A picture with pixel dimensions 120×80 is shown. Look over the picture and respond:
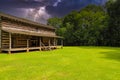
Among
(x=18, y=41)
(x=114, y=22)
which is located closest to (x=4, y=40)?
(x=18, y=41)

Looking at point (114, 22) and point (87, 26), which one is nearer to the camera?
point (114, 22)

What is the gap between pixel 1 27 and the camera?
2877cm

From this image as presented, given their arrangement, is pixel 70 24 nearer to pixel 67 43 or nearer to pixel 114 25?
pixel 67 43

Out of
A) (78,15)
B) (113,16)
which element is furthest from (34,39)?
(78,15)

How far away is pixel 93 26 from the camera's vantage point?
66.9 meters

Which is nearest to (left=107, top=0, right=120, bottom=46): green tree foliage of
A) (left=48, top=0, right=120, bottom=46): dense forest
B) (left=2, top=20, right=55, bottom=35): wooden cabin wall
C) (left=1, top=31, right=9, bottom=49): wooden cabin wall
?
(left=48, top=0, right=120, bottom=46): dense forest

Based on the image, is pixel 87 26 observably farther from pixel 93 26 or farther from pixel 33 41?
pixel 33 41

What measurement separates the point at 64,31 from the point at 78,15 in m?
8.72

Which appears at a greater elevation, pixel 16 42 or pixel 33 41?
pixel 33 41

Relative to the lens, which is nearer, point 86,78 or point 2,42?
point 86,78

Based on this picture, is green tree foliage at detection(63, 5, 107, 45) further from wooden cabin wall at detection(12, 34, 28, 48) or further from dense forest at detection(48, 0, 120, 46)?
wooden cabin wall at detection(12, 34, 28, 48)

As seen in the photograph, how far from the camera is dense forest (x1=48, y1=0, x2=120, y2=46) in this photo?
2414 inches

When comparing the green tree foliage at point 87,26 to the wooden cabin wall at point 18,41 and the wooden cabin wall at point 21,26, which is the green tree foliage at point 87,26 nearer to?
the wooden cabin wall at point 21,26

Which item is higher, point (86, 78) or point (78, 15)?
point (78, 15)
